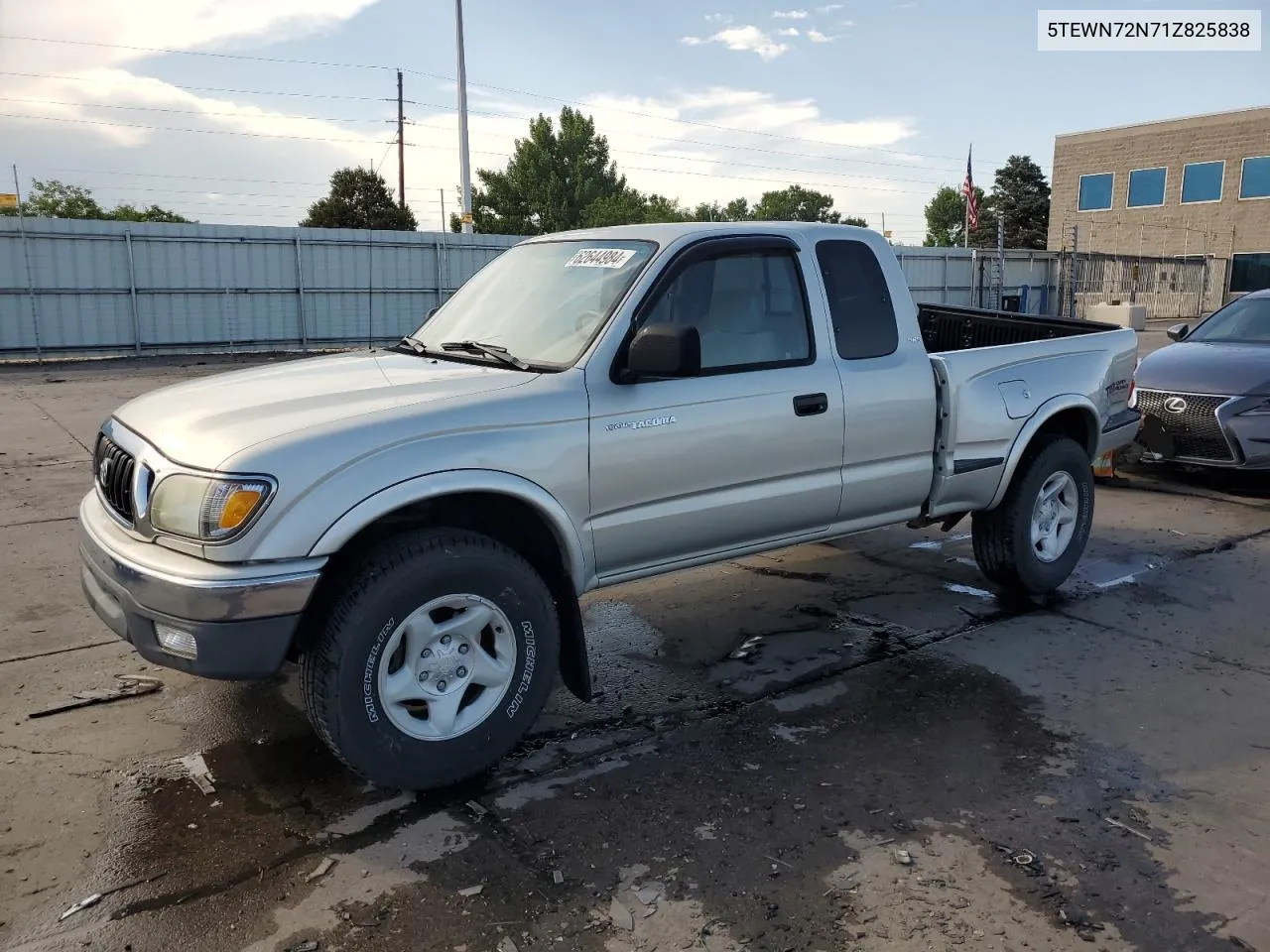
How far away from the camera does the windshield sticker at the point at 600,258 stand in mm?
4203

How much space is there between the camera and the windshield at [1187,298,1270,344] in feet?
29.3

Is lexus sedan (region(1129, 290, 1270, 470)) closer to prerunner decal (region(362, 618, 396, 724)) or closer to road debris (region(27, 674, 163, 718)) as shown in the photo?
prerunner decal (region(362, 618, 396, 724))

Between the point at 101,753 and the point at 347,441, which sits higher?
the point at 347,441

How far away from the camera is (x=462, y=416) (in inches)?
136

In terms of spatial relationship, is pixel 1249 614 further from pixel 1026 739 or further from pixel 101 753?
pixel 101 753

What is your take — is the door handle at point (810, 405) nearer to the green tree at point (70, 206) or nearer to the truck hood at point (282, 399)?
the truck hood at point (282, 399)

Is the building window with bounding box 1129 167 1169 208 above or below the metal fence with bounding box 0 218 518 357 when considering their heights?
above

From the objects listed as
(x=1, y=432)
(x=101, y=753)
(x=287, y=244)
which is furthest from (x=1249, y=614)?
(x=287, y=244)

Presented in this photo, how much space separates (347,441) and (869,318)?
2.52 metres

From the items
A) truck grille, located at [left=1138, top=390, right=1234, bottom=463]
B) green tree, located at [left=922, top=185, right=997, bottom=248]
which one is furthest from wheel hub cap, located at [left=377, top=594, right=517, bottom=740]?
green tree, located at [left=922, top=185, right=997, bottom=248]

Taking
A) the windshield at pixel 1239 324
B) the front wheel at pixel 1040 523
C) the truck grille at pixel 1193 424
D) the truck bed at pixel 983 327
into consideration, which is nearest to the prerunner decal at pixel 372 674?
the front wheel at pixel 1040 523

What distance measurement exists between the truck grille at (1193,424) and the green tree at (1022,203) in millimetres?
75472

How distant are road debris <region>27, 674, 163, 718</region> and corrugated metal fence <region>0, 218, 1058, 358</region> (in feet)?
51.2

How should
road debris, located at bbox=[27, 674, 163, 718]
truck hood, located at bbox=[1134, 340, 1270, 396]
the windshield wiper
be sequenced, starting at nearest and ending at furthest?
1. the windshield wiper
2. road debris, located at bbox=[27, 674, 163, 718]
3. truck hood, located at bbox=[1134, 340, 1270, 396]
